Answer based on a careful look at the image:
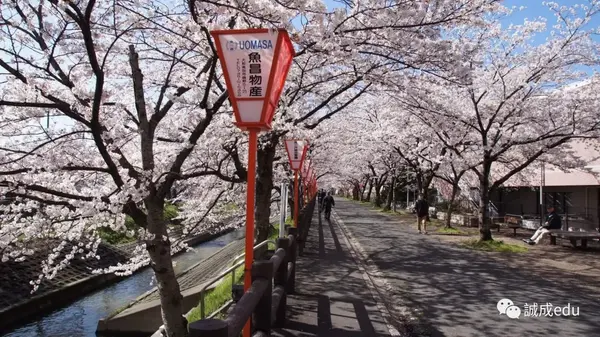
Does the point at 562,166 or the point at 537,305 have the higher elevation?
the point at 562,166

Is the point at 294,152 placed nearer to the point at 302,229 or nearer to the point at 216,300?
the point at 216,300

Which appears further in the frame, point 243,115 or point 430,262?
point 430,262

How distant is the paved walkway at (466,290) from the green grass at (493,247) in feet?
2.34

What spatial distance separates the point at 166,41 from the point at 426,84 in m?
5.81

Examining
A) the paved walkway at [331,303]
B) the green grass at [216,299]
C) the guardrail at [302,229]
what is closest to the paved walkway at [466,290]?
the paved walkway at [331,303]

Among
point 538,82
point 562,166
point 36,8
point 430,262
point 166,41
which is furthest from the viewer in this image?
point 562,166

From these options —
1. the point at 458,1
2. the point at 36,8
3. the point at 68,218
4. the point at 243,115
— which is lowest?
the point at 68,218

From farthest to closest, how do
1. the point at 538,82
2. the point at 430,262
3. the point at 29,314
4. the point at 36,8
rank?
the point at 538,82, the point at 29,314, the point at 430,262, the point at 36,8

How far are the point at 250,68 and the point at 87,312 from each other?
13.2 m

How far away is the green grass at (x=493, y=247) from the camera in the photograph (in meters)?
13.6

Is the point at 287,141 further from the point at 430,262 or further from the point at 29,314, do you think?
the point at 29,314

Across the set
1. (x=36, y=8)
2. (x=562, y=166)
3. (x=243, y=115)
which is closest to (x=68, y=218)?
(x=36, y=8)

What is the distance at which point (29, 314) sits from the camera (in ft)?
42.4

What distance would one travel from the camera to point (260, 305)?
14.3ft
